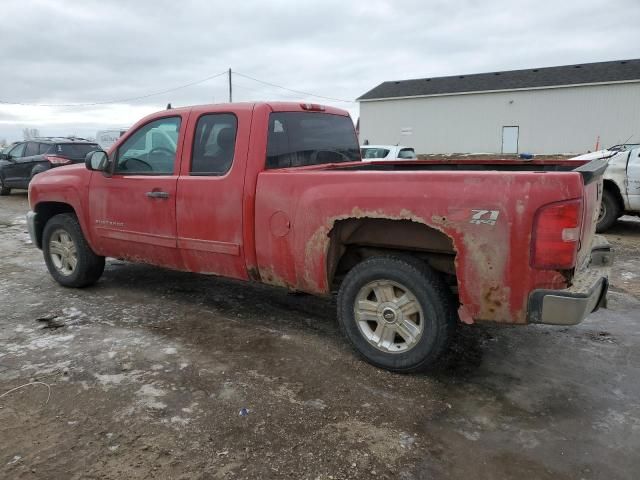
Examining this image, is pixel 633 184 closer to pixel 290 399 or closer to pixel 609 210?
pixel 609 210

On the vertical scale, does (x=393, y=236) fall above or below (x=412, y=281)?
above

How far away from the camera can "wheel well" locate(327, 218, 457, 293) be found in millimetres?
3442

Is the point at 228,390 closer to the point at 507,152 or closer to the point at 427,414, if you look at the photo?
the point at 427,414

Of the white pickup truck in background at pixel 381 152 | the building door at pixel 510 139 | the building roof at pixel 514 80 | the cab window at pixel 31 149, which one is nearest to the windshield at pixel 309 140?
the white pickup truck in background at pixel 381 152

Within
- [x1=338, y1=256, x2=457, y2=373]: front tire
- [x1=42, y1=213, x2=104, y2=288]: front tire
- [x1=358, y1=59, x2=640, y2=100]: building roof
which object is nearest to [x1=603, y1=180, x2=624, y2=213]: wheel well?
[x1=338, y1=256, x2=457, y2=373]: front tire

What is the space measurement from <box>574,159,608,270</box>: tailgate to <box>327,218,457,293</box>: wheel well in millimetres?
772

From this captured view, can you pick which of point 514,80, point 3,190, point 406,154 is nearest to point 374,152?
point 406,154

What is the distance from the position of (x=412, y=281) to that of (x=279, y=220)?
1.09 metres

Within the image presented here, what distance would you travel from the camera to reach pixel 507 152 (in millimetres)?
33188

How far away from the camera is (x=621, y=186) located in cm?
879

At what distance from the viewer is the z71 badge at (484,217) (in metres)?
2.99

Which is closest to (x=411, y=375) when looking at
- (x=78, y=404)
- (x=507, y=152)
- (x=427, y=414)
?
(x=427, y=414)

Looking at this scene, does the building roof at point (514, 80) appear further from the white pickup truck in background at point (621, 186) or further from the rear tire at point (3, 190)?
the rear tire at point (3, 190)

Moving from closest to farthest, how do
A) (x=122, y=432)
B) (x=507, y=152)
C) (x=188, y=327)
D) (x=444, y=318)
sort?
(x=122, y=432)
(x=444, y=318)
(x=188, y=327)
(x=507, y=152)
